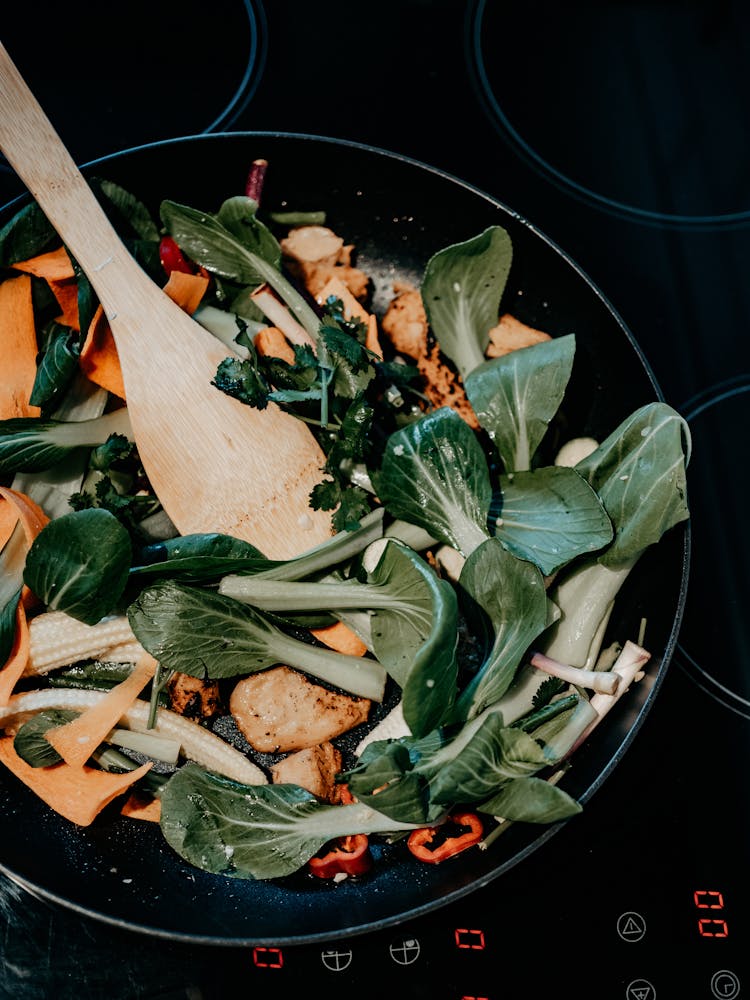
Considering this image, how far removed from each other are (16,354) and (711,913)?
4.45ft

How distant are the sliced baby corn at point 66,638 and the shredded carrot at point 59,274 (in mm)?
502

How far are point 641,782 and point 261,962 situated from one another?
622 millimetres

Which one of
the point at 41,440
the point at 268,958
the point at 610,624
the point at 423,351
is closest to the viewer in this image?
the point at 268,958

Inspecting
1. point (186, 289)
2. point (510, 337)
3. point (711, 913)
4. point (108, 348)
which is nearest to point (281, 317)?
point (186, 289)

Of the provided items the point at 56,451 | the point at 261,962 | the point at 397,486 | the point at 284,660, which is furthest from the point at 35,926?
the point at 397,486

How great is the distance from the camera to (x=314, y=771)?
136 centimetres

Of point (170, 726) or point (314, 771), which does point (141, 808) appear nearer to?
point (170, 726)

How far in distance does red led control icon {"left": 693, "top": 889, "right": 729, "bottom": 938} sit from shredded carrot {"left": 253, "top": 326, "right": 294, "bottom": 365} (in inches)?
40.6

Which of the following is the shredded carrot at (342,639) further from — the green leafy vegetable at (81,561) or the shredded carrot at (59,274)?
the shredded carrot at (59,274)

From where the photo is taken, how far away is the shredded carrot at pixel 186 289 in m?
1.47

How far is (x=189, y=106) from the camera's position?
5.56 feet

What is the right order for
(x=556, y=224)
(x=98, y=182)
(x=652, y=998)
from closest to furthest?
(x=652, y=998)
(x=98, y=182)
(x=556, y=224)

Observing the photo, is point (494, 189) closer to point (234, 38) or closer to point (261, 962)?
point (234, 38)

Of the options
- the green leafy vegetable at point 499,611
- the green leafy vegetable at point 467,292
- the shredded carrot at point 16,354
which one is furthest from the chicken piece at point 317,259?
the green leafy vegetable at point 499,611
